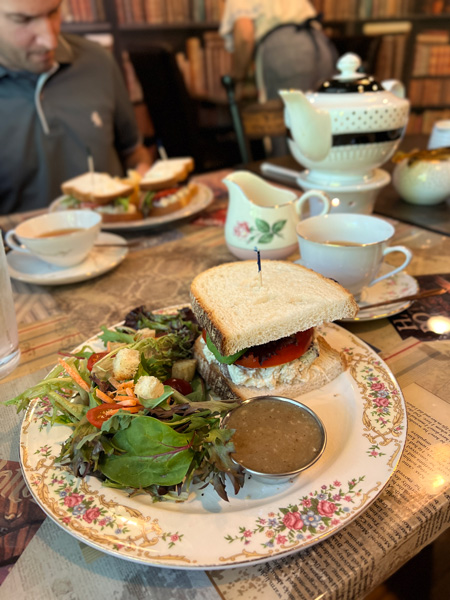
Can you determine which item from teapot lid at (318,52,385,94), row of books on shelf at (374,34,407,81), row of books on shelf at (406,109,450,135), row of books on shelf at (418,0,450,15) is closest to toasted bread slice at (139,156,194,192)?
teapot lid at (318,52,385,94)

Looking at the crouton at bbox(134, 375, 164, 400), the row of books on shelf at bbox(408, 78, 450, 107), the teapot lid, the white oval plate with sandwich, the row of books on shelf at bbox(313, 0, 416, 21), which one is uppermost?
the row of books on shelf at bbox(313, 0, 416, 21)

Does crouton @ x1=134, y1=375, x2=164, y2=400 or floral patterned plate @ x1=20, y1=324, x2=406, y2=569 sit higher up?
crouton @ x1=134, y1=375, x2=164, y2=400

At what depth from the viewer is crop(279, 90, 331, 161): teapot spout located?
1.60 m

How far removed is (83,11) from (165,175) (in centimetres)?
384

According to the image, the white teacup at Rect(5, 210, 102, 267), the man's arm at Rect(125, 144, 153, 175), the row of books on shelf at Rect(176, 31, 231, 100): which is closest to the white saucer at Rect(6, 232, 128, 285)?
the white teacup at Rect(5, 210, 102, 267)

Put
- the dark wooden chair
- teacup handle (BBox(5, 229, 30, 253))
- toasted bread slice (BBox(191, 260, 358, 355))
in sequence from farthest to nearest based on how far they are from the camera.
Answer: the dark wooden chair → teacup handle (BBox(5, 229, 30, 253)) → toasted bread slice (BBox(191, 260, 358, 355))

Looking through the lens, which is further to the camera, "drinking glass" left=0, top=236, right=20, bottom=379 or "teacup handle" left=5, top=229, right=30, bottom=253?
"teacup handle" left=5, top=229, right=30, bottom=253

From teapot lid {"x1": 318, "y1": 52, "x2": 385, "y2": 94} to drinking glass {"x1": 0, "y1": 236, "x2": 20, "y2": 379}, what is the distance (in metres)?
1.30

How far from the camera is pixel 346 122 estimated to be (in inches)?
63.1

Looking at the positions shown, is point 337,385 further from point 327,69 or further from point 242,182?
point 327,69

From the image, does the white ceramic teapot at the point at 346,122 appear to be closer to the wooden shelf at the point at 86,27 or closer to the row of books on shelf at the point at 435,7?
the wooden shelf at the point at 86,27

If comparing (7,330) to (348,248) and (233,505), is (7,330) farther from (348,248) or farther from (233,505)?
(348,248)

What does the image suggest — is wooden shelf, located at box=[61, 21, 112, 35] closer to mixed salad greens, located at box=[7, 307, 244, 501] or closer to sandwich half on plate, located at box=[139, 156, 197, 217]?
sandwich half on plate, located at box=[139, 156, 197, 217]

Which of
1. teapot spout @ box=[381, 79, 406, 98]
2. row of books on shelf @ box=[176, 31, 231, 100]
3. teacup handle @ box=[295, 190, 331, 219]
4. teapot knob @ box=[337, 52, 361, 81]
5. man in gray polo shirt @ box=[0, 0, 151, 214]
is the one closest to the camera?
teacup handle @ box=[295, 190, 331, 219]
